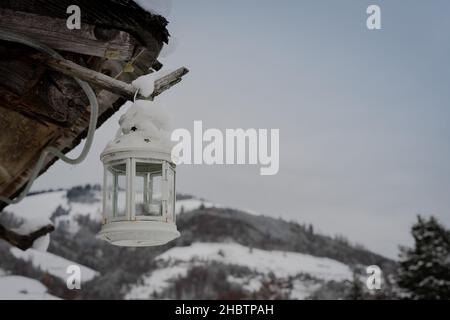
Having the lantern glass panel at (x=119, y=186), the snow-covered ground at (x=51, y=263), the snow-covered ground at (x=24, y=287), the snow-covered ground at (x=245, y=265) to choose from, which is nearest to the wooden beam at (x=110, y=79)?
the lantern glass panel at (x=119, y=186)

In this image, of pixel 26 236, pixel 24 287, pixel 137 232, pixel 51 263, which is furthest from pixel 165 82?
pixel 51 263

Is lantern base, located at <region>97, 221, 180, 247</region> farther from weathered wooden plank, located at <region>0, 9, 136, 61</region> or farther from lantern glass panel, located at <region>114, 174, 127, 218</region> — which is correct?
weathered wooden plank, located at <region>0, 9, 136, 61</region>

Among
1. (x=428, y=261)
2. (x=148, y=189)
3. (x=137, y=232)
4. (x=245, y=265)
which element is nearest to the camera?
(x=137, y=232)

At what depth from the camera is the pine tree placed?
18.9 metres

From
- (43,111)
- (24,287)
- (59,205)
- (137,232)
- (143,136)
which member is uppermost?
(59,205)

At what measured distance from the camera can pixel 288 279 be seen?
3994 centimetres

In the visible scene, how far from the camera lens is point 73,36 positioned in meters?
1.97

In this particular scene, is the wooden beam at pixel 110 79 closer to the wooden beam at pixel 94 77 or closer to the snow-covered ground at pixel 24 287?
the wooden beam at pixel 94 77

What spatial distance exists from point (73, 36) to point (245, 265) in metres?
43.1

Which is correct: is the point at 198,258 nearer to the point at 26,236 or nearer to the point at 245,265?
the point at 245,265

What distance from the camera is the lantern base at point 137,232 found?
172 cm

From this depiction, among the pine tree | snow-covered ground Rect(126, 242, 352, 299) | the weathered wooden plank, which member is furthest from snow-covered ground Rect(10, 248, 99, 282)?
the weathered wooden plank
